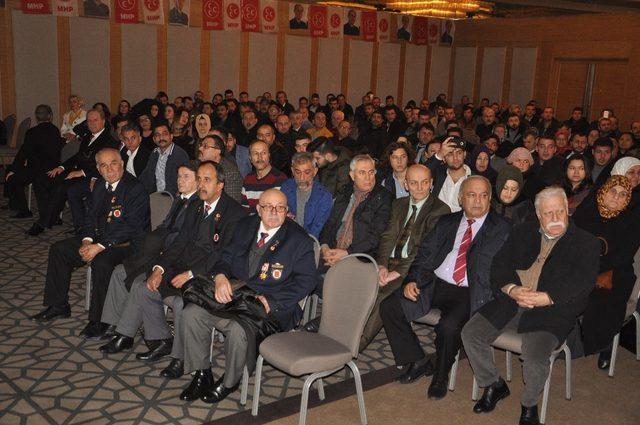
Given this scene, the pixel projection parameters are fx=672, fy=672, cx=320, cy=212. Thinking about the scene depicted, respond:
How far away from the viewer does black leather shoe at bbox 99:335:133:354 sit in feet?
17.5

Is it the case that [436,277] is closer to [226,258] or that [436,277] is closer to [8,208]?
[226,258]

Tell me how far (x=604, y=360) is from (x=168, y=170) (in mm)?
4842

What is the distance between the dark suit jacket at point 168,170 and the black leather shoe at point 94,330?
7.19 ft

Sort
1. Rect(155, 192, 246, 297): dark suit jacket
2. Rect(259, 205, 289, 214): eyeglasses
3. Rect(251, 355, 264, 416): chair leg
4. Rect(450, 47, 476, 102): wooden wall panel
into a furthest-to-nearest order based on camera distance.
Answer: Rect(450, 47, 476, 102): wooden wall panel, Rect(155, 192, 246, 297): dark suit jacket, Rect(259, 205, 289, 214): eyeglasses, Rect(251, 355, 264, 416): chair leg

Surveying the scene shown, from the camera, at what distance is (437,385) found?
4797mm

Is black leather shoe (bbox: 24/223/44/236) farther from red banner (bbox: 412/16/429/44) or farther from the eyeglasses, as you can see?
red banner (bbox: 412/16/429/44)

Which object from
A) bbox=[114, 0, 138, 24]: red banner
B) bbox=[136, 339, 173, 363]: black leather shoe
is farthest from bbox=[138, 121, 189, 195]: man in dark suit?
bbox=[114, 0, 138, 24]: red banner

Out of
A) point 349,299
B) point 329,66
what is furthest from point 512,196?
point 329,66

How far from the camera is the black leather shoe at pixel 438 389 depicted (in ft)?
15.6

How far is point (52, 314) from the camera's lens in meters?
5.95

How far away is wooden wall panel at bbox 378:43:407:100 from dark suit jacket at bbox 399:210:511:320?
1689cm

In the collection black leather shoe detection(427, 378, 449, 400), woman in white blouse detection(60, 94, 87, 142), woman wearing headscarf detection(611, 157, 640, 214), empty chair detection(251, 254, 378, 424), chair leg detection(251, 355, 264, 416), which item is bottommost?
black leather shoe detection(427, 378, 449, 400)

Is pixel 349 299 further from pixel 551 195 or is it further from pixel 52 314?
pixel 52 314

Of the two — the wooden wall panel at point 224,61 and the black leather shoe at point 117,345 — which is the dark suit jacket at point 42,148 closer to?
the black leather shoe at point 117,345
